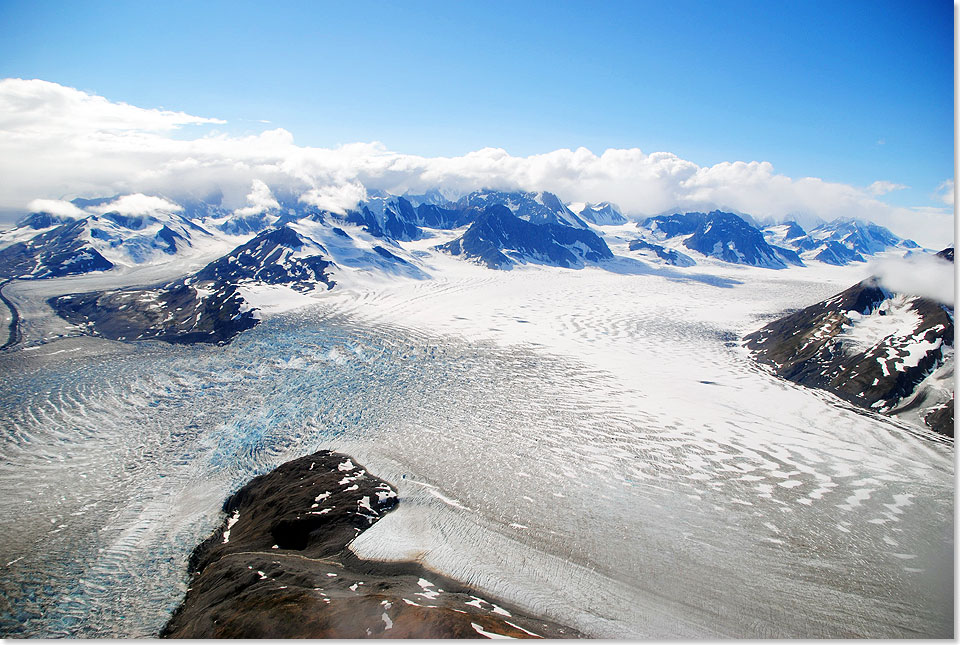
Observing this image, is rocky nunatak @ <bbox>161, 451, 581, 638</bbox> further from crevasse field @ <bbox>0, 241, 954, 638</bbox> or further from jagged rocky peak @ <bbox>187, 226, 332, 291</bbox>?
jagged rocky peak @ <bbox>187, 226, 332, 291</bbox>

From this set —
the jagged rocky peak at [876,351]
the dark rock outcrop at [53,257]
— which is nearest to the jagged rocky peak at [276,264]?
the dark rock outcrop at [53,257]

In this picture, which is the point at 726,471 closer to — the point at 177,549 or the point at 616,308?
the point at 177,549

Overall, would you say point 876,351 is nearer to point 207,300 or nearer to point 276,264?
point 207,300

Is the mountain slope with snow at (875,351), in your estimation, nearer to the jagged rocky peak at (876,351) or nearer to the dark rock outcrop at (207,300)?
the jagged rocky peak at (876,351)

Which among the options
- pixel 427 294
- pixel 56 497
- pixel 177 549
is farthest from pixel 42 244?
pixel 177 549

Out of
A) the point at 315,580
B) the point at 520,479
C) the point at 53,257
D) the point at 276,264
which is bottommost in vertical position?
the point at 53,257

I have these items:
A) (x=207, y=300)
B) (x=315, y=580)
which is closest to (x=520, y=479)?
(x=315, y=580)
